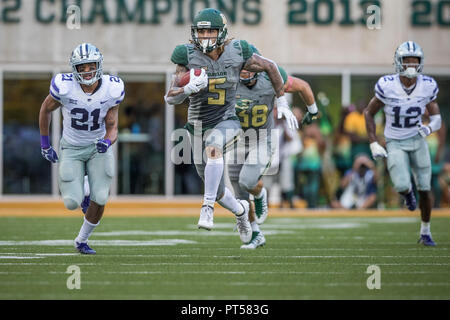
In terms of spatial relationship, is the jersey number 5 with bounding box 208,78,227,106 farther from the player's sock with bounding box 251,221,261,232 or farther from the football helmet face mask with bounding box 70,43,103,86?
the player's sock with bounding box 251,221,261,232

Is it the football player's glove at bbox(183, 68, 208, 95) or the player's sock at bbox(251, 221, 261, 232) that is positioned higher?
the football player's glove at bbox(183, 68, 208, 95)

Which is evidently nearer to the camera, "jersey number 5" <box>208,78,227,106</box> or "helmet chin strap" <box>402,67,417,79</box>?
"jersey number 5" <box>208,78,227,106</box>

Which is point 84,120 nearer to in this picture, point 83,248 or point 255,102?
point 83,248

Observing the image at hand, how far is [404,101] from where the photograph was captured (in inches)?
360

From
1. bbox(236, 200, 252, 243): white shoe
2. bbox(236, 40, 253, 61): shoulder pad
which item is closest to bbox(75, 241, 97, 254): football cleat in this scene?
bbox(236, 200, 252, 243): white shoe

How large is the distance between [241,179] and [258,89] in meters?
0.83

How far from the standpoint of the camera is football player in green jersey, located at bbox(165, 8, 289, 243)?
7.56 metres

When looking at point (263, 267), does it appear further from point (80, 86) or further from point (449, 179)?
point (449, 179)

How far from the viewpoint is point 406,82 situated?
30.1ft

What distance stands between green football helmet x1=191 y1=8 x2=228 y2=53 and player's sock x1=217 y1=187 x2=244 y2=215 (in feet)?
3.82

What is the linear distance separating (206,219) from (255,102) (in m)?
1.90

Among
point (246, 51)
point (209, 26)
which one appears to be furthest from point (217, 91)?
point (209, 26)

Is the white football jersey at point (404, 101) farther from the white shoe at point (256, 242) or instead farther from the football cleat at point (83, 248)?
the football cleat at point (83, 248)
